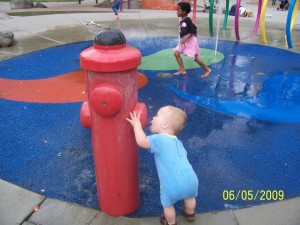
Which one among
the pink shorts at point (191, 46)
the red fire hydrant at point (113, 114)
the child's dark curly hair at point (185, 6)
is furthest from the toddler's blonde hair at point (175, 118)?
the pink shorts at point (191, 46)

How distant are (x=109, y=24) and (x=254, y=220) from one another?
10120 millimetres

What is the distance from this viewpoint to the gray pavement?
226 cm

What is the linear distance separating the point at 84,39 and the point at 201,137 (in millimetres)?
6201

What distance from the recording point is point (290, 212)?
2338 mm

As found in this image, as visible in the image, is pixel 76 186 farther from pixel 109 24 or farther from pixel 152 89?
pixel 109 24

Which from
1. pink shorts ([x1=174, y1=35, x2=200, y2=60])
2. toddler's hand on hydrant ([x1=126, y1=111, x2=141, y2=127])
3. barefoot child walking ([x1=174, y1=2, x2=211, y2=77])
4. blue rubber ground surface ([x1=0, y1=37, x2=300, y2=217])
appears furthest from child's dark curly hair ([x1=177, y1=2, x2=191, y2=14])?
toddler's hand on hydrant ([x1=126, y1=111, x2=141, y2=127])

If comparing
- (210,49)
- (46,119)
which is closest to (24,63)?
(46,119)

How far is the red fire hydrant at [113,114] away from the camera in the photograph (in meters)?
1.84

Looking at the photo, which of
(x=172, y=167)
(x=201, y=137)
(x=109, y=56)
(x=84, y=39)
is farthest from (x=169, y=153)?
(x=84, y=39)

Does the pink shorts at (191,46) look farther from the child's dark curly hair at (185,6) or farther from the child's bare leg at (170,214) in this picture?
the child's bare leg at (170,214)

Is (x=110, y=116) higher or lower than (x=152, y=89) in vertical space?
higher
